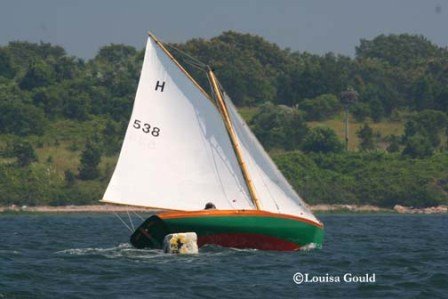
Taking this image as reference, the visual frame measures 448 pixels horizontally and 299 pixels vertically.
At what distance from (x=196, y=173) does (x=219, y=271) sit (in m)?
8.05

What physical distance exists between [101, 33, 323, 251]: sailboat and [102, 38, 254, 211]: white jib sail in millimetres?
39

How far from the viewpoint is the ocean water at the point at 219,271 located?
38.7m

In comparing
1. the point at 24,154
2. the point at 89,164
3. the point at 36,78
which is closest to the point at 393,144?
the point at 89,164

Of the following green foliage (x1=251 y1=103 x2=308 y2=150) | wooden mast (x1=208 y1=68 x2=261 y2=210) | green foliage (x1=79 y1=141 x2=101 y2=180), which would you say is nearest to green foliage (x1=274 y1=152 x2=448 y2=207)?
green foliage (x1=251 y1=103 x2=308 y2=150)

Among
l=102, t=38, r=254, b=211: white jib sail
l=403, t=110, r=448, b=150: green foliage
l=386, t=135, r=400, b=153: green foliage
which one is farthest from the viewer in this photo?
l=386, t=135, r=400, b=153: green foliage

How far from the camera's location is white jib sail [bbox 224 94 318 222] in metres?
51.4

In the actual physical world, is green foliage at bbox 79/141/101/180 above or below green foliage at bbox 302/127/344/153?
below

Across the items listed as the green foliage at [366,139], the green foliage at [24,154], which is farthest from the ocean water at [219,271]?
the green foliage at [366,139]

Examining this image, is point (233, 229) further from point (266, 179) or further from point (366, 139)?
point (366, 139)

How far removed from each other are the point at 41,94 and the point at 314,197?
169 ft

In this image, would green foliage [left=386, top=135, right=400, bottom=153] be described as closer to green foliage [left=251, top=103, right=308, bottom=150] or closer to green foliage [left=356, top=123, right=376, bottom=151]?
green foliage [left=356, top=123, right=376, bottom=151]

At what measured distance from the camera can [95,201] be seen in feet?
415

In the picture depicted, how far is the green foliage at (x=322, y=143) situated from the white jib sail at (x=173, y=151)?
3643 inches

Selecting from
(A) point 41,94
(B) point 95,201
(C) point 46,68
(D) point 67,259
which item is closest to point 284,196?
(D) point 67,259
